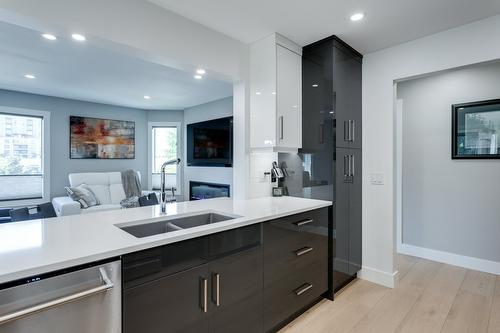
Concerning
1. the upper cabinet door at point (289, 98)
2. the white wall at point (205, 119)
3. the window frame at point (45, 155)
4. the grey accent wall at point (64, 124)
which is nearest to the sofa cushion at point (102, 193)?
the grey accent wall at point (64, 124)

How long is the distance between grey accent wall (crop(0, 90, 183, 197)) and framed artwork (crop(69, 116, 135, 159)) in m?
0.10

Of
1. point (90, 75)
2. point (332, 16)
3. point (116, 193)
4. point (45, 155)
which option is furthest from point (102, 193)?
point (332, 16)

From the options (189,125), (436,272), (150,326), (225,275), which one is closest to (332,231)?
(225,275)

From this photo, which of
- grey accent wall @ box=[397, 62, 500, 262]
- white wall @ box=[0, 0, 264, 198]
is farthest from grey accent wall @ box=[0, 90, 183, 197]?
grey accent wall @ box=[397, 62, 500, 262]

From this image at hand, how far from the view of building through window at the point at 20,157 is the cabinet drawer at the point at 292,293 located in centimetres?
527

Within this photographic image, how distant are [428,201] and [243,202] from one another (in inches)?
99.6

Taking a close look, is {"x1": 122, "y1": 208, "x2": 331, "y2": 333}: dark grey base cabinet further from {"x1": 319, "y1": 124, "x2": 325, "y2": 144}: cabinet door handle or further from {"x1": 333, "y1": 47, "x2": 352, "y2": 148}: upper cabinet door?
{"x1": 333, "y1": 47, "x2": 352, "y2": 148}: upper cabinet door

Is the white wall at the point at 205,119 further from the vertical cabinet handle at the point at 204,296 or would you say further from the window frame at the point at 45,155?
the vertical cabinet handle at the point at 204,296

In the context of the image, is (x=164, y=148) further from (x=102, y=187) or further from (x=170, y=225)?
(x=170, y=225)

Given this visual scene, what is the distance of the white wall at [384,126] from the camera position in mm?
2385

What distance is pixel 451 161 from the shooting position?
10.3 feet

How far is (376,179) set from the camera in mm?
2766

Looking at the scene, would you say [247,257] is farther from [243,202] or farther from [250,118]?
[250,118]

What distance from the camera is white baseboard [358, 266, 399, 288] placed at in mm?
2610
